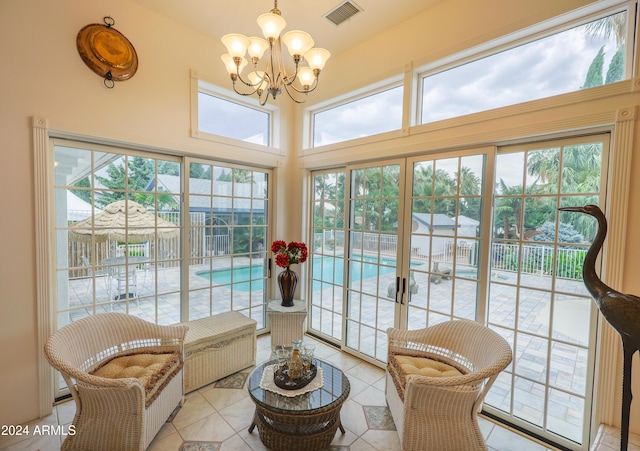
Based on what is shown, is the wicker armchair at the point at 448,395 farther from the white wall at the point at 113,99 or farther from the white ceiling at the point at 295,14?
the white ceiling at the point at 295,14

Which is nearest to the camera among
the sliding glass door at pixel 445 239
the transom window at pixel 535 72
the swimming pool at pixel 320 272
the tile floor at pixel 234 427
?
the transom window at pixel 535 72

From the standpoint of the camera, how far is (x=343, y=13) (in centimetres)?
257

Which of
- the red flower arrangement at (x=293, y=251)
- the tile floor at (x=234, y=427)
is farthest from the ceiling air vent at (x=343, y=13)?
the tile floor at (x=234, y=427)

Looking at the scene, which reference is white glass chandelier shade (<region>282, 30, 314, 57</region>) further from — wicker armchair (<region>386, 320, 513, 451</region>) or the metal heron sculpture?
wicker armchair (<region>386, 320, 513, 451</region>)

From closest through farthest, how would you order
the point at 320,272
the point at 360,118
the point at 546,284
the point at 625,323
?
the point at 625,323
the point at 546,284
the point at 360,118
the point at 320,272

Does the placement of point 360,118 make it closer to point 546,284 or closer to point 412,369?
point 546,284

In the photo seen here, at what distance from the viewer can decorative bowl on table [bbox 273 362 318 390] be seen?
192 cm

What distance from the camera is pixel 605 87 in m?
1.79

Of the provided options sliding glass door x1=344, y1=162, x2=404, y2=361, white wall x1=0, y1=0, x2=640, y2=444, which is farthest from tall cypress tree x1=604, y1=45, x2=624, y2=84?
sliding glass door x1=344, y1=162, x2=404, y2=361

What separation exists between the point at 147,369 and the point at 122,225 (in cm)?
134

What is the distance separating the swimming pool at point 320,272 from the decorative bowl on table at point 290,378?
51.0 inches

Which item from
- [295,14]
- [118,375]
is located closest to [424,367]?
[118,375]

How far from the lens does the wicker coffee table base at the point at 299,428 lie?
5.78 ft

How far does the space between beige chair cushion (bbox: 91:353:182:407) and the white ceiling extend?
3031mm
